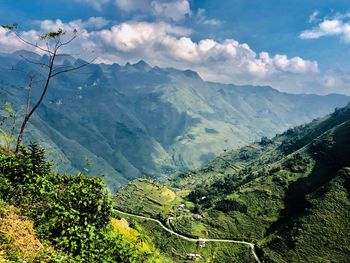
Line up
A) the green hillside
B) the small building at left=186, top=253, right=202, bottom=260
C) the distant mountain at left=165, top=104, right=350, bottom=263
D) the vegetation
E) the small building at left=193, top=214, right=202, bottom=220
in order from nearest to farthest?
1. the vegetation
2. the distant mountain at left=165, top=104, right=350, bottom=263
3. the green hillside
4. the small building at left=186, top=253, right=202, bottom=260
5. the small building at left=193, top=214, right=202, bottom=220

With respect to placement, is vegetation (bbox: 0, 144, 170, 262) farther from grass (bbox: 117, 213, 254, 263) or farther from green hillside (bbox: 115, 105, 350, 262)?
green hillside (bbox: 115, 105, 350, 262)

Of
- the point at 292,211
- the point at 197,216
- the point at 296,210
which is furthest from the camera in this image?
the point at 197,216

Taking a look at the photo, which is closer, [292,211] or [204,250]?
[204,250]

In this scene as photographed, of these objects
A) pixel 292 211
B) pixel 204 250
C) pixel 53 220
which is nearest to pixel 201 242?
pixel 204 250

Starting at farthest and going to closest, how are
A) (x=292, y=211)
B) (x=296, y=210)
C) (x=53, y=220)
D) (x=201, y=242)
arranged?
1. (x=292, y=211)
2. (x=296, y=210)
3. (x=201, y=242)
4. (x=53, y=220)

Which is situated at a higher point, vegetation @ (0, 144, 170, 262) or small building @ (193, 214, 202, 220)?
vegetation @ (0, 144, 170, 262)

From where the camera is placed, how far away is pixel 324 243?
108m

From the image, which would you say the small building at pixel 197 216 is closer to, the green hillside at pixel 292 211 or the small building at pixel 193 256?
the green hillside at pixel 292 211

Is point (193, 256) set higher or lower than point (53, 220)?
lower

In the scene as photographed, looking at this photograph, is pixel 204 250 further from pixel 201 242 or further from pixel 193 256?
pixel 193 256

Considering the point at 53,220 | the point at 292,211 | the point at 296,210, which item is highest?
the point at 53,220

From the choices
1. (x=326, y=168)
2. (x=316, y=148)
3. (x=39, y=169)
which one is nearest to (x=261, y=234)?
(x=326, y=168)

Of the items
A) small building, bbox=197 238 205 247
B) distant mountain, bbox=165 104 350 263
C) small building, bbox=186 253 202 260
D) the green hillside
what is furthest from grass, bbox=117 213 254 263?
distant mountain, bbox=165 104 350 263

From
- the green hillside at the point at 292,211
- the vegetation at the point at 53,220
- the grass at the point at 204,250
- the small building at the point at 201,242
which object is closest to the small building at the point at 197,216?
the green hillside at the point at 292,211
